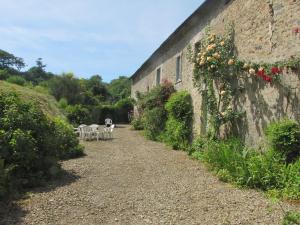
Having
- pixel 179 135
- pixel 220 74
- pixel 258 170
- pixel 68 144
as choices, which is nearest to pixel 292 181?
pixel 258 170

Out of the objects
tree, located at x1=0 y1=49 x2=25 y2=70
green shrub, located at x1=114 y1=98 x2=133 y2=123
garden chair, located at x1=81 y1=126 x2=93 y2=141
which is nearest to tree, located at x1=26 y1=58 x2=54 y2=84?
tree, located at x1=0 y1=49 x2=25 y2=70

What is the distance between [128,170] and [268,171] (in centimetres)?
329

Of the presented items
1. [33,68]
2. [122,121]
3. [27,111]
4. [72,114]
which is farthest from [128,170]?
[33,68]

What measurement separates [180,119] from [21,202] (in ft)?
26.7

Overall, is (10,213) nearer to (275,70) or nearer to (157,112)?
(275,70)

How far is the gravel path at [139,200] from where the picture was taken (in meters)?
5.07

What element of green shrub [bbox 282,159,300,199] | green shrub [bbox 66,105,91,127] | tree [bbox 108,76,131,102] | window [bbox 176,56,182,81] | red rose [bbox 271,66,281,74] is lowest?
green shrub [bbox 282,159,300,199]

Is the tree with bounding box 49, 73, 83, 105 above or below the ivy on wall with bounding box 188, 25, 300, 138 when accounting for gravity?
above

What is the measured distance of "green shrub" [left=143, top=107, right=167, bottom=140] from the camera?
50.5ft

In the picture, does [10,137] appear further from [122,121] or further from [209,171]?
[122,121]

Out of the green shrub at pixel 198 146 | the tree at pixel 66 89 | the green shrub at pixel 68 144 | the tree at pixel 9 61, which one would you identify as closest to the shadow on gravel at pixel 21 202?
the green shrub at pixel 68 144

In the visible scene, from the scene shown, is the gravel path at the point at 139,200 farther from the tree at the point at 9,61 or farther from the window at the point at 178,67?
the tree at the point at 9,61

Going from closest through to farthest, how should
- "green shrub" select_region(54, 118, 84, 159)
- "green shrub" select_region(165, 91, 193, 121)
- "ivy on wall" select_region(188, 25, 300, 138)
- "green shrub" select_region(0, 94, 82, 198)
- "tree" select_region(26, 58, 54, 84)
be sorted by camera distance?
"green shrub" select_region(0, 94, 82, 198) → "ivy on wall" select_region(188, 25, 300, 138) → "green shrub" select_region(54, 118, 84, 159) → "green shrub" select_region(165, 91, 193, 121) → "tree" select_region(26, 58, 54, 84)

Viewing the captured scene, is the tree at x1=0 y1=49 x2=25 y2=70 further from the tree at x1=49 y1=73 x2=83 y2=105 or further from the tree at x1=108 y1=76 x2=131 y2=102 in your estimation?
the tree at x1=49 y1=73 x2=83 y2=105
